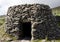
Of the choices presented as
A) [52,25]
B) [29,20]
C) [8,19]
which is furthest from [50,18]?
[8,19]

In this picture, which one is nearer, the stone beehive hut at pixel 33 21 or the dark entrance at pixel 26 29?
the stone beehive hut at pixel 33 21

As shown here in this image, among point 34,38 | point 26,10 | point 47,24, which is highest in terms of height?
point 26,10

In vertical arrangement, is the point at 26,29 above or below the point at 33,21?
below

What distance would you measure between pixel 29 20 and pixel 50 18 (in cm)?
180

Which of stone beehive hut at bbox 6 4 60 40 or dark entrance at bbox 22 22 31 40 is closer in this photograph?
stone beehive hut at bbox 6 4 60 40

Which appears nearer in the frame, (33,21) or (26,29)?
(33,21)

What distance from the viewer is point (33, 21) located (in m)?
17.0

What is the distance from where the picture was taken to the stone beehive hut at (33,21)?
668 inches

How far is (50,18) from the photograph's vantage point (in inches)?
696

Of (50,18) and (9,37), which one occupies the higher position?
(50,18)

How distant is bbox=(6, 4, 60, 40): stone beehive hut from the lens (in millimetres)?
16969

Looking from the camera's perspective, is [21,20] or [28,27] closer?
[21,20]

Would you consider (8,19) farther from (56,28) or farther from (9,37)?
(56,28)

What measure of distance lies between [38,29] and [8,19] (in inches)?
118
